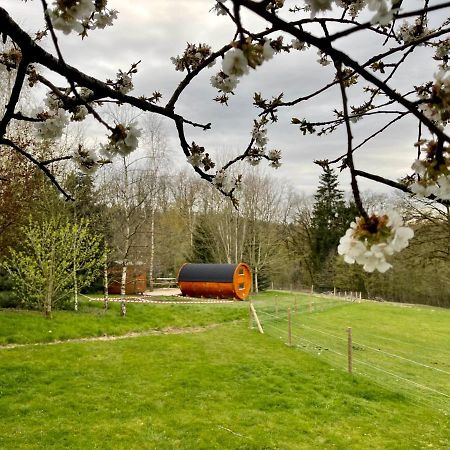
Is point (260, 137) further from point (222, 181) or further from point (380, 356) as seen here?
point (380, 356)

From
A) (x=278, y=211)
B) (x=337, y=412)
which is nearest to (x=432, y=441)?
(x=337, y=412)

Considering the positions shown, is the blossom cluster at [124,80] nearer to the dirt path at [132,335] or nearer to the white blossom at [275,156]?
the white blossom at [275,156]

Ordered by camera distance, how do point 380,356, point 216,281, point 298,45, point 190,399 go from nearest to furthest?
point 298,45 → point 190,399 → point 380,356 → point 216,281

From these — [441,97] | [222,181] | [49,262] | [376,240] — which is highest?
[222,181]

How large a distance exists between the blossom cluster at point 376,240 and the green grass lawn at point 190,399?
17.1ft

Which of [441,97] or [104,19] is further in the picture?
[104,19]

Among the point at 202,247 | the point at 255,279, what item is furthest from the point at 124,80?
the point at 202,247

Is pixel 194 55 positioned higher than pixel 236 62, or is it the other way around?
pixel 194 55

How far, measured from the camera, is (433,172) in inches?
42.0

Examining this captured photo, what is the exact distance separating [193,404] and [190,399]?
209 millimetres

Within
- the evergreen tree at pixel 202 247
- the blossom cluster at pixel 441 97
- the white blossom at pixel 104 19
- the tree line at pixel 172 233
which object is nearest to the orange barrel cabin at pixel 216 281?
the tree line at pixel 172 233

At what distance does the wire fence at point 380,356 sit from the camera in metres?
7.95

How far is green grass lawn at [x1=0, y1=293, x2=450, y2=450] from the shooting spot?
568 centimetres

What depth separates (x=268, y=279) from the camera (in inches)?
1125
